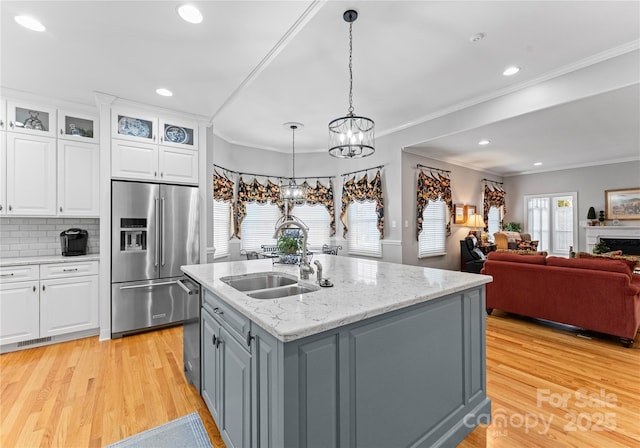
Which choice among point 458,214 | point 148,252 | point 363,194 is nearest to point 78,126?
point 148,252

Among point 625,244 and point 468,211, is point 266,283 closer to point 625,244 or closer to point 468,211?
point 468,211

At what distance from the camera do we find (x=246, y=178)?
5871mm

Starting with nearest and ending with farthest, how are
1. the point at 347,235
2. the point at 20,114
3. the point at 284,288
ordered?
the point at 284,288 < the point at 20,114 < the point at 347,235

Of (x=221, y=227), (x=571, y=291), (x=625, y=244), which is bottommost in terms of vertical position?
(x=571, y=291)

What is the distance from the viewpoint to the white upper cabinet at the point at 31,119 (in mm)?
3242

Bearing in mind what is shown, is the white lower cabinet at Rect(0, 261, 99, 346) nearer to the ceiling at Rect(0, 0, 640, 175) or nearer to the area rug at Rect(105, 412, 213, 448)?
the ceiling at Rect(0, 0, 640, 175)

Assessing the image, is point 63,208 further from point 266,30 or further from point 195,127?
point 266,30

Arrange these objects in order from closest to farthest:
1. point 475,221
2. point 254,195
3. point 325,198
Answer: point 254,195
point 325,198
point 475,221

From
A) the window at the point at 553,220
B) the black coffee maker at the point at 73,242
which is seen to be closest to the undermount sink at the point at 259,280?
the black coffee maker at the point at 73,242

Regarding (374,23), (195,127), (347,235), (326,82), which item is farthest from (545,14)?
(347,235)

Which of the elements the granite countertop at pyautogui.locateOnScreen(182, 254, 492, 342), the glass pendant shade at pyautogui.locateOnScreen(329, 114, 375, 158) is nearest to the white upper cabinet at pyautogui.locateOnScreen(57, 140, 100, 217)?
the granite countertop at pyautogui.locateOnScreen(182, 254, 492, 342)

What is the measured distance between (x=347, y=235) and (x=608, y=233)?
6.00 meters

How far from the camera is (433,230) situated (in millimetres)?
5996

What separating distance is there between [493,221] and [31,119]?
30.6 feet
